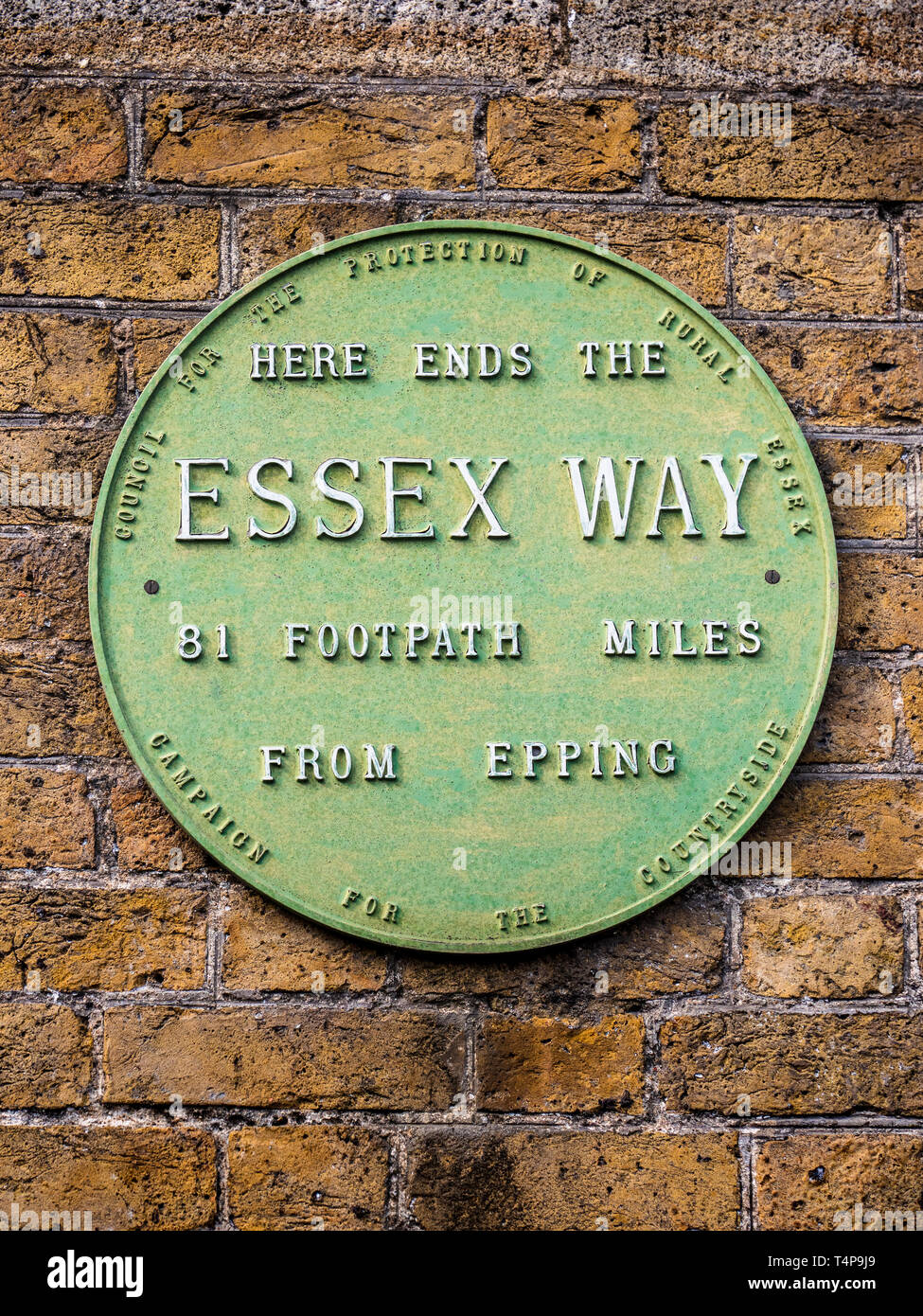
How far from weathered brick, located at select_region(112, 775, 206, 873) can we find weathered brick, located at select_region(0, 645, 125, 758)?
0.09m

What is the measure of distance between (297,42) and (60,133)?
50 centimetres

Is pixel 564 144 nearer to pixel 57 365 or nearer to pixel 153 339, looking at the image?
pixel 153 339

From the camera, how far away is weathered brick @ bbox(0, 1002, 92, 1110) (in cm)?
207

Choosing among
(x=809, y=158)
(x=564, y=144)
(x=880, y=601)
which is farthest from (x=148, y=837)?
(x=809, y=158)

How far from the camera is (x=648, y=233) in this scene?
2.26 metres

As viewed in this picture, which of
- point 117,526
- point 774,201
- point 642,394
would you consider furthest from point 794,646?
point 117,526

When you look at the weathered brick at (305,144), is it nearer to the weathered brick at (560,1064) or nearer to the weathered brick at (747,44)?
the weathered brick at (747,44)

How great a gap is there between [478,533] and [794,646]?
24.2 inches

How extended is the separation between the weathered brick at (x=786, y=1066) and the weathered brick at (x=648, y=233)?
4.49ft

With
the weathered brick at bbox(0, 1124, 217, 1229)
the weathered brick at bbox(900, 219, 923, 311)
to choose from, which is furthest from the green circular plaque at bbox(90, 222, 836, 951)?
the weathered brick at bbox(0, 1124, 217, 1229)

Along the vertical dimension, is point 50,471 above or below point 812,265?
below

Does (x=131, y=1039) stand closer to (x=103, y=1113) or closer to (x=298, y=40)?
(x=103, y=1113)

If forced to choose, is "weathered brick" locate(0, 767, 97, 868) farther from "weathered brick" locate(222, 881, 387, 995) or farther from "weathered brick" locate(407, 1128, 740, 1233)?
"weathered brick" locate(407, 1128, 740, 1233)

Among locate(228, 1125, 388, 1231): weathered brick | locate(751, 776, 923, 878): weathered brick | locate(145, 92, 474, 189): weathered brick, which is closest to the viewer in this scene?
locate(228, 1125, 388, 1231): weathered brick
